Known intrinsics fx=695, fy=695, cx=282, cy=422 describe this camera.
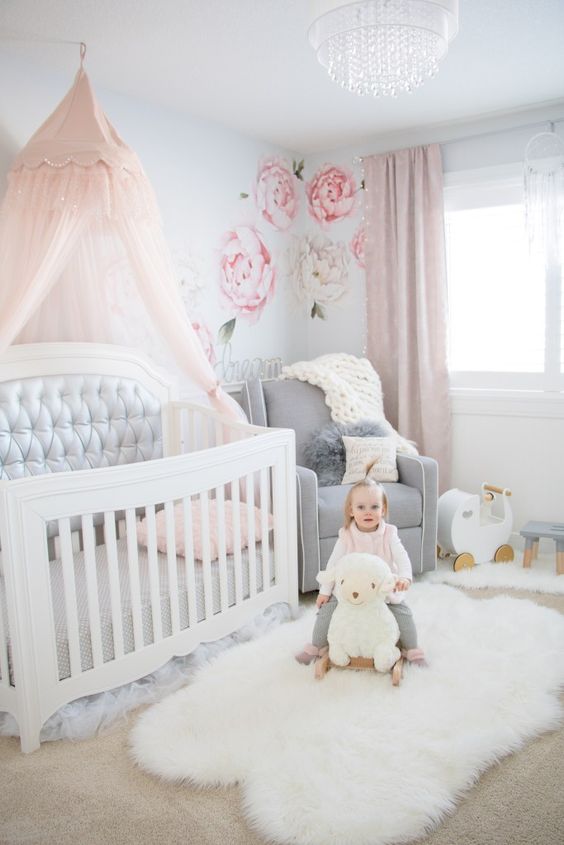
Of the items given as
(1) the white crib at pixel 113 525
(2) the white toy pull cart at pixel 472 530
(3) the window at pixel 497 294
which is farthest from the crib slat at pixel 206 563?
(3) the window at pixel 497 294

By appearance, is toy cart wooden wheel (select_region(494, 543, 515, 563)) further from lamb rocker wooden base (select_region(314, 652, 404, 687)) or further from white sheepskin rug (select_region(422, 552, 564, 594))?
lamb rocker wooden base (select_region(314, 652, 404, 687))

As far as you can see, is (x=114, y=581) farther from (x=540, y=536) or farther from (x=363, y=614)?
(x=540, y=536)

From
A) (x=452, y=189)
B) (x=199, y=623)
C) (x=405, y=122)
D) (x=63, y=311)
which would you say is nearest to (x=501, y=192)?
(x=452, y=189)

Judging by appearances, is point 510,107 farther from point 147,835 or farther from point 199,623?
point 147,835

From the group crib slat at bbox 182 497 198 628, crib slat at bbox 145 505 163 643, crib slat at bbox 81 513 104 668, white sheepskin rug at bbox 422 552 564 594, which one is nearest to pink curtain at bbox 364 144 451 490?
white sheepskin rug at bbox 422 552 564 594

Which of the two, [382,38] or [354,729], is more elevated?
[382,38]

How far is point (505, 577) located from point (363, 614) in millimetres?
1209

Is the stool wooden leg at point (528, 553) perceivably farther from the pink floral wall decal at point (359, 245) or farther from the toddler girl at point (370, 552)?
the pink floral wall decal at point (359, 245)

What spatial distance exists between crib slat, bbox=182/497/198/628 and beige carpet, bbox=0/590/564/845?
0.52 metres

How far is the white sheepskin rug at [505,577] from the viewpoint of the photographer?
3.15 meters

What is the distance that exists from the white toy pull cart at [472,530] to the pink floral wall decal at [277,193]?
1.94 meters

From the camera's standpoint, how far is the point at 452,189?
383 centimetres

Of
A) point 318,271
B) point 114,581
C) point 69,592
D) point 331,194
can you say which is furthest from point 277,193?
point 69,592

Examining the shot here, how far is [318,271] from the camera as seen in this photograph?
14.4 feet
